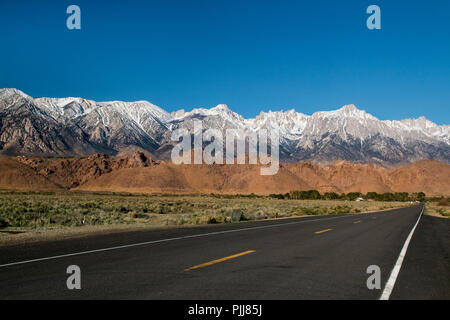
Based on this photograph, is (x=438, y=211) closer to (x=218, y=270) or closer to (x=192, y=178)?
(x=218, y=270)

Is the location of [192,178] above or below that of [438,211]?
above

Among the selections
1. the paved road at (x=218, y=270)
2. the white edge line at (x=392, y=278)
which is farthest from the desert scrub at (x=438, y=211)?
the paved road at (x=218, y=270)

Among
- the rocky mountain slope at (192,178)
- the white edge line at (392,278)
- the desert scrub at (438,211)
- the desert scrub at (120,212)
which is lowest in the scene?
the desert scrub at (438,211)

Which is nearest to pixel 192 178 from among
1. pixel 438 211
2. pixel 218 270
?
pixel 438 211

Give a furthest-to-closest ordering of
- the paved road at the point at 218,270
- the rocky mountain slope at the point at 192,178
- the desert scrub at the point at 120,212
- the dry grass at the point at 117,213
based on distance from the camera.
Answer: the rocky mountain slope at the point at 192,178 → the desert scrub at the point at 120,212 → the dry grass at the point at 117,213 → the paved road at the point at 218,270

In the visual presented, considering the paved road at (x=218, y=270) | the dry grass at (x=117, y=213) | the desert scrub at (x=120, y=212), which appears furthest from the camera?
the desert scrub at (x=120, y=212)

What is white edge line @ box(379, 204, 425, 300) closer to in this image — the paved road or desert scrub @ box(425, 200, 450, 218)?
the paved road

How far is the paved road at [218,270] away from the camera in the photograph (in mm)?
6121

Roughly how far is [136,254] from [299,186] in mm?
122818

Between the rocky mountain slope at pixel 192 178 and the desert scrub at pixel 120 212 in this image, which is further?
Result: the rocky mountain slope at pixel 192 178

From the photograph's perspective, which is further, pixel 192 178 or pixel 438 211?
pixel 192 178

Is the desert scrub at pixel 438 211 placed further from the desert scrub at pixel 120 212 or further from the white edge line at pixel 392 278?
the white edge line at pixel 392 278

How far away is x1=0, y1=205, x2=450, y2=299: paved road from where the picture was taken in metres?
6.12

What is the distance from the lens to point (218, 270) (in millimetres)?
7672
